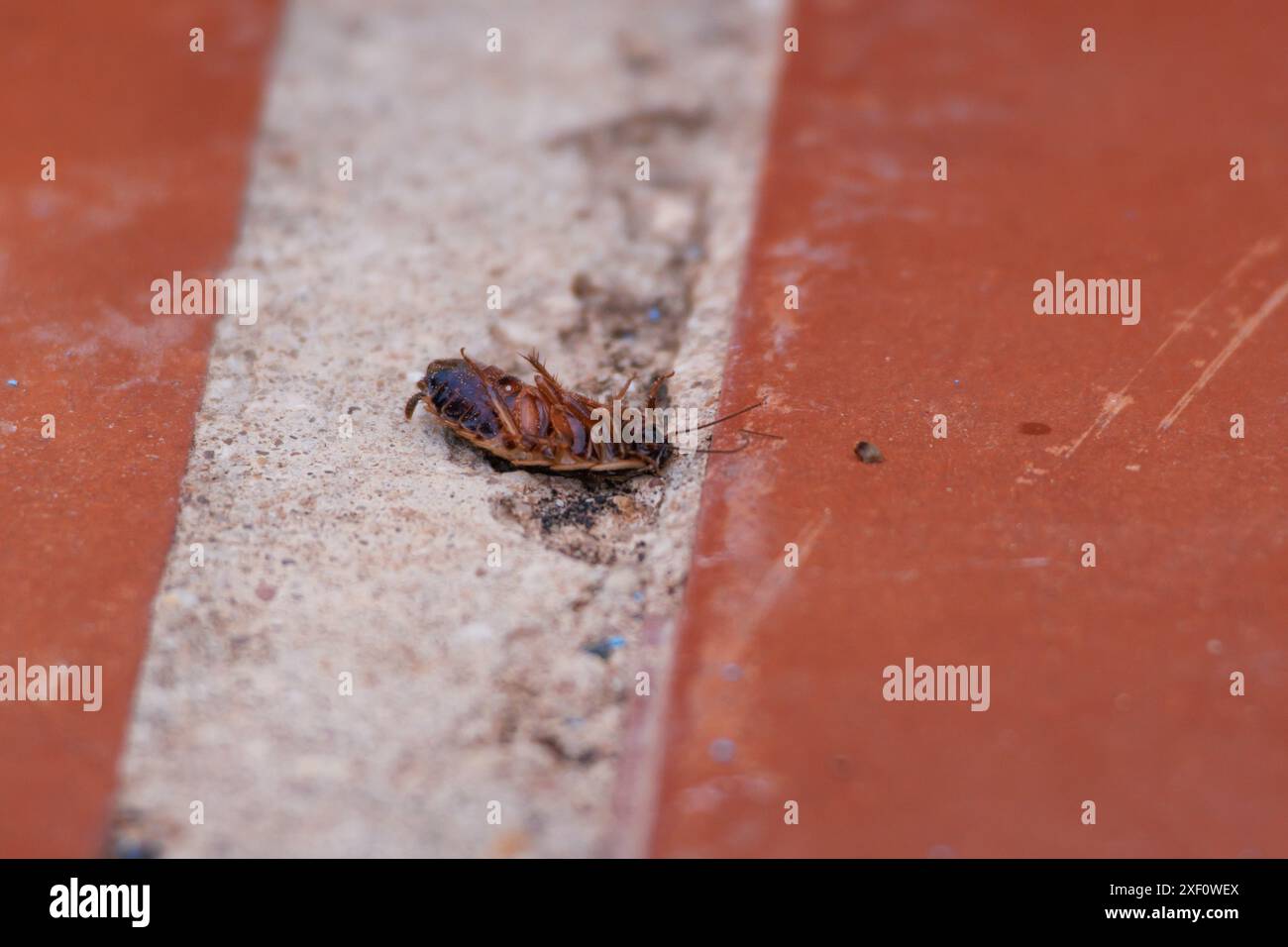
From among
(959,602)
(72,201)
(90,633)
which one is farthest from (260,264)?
(959,602)

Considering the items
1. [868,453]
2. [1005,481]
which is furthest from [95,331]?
[1005,481]

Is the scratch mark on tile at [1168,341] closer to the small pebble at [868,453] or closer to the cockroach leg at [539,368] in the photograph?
the small pebble at [868,453]

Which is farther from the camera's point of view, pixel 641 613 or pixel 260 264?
pixel 260 264

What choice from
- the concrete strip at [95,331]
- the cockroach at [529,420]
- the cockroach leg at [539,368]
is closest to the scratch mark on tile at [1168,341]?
the cockroach at [529,420]
